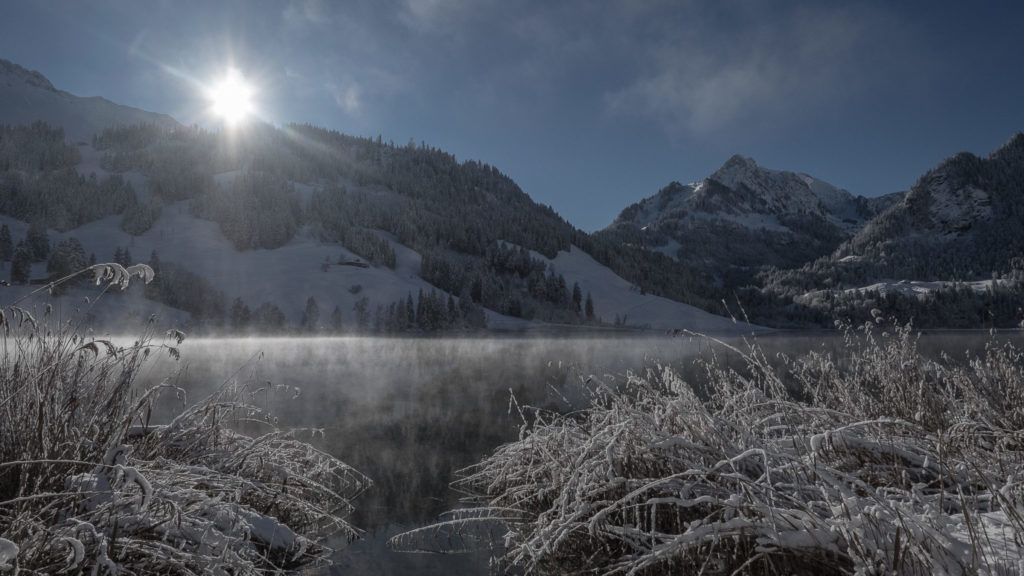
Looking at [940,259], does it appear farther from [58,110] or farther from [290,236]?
[58,110]

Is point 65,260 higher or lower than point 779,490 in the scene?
higher

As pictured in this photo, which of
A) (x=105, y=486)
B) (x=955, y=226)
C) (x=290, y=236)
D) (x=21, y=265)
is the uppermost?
(x=955, y=226)

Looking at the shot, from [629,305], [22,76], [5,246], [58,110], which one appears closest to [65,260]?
[5,246]

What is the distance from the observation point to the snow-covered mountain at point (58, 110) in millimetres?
92812

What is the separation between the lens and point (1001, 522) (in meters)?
1.74

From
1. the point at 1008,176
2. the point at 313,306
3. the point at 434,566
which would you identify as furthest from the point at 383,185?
the point at 1008,176

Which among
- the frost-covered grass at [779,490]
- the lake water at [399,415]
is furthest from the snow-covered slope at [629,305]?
the frost-covered grass at [779,490]

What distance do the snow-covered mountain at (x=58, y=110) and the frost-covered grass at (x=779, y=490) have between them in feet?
346

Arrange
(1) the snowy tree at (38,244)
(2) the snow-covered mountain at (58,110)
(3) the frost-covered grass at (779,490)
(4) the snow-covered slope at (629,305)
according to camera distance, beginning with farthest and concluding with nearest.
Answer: (2) the snow-covered mountain at (58,110)
(4) the snow-covered slope at (629,305)
(1) the snowy tree at (38,244)
(3) the frost-covered grass at (779,490)

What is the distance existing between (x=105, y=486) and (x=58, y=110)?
137961 millimetres

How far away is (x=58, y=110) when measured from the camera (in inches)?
3922

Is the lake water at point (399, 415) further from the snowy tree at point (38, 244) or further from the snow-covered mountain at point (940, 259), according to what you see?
the snow-covered mountain at point (940, 259)

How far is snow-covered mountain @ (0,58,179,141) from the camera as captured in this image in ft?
305

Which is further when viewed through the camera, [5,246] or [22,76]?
[22,76]
